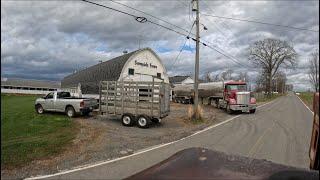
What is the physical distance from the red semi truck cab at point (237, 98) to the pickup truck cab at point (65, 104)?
14321mm

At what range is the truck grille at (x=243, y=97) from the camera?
36.2 meters

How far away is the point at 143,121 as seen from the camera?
22.2 m

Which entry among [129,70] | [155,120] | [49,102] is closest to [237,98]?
[129,70]

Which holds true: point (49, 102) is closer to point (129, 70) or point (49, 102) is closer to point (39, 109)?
point (39, 109)

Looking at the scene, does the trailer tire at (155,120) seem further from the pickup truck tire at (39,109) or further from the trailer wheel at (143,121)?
the pickup truck tire at (39,109)

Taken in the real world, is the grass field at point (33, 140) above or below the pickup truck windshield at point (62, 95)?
below

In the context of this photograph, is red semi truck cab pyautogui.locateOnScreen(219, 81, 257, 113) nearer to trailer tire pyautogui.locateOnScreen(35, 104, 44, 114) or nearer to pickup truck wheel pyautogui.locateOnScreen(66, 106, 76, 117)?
pickup truck wheel pyautogui.locateOnScreen(66, 106, 76, 117)

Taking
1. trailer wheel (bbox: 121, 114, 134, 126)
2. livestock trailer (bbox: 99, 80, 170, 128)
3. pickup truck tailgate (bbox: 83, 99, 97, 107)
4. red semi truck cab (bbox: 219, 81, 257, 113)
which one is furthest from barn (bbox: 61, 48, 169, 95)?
trailer wheel (bbox: 121, 114, 134, 126)

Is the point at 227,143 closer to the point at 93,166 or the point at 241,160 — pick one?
the point at 93,166

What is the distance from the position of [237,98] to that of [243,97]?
30.4 inches

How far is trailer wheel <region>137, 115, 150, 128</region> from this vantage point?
22078mm

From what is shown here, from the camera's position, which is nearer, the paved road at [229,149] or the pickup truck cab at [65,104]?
the paved road at [229,149]

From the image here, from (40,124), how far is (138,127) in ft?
17.8

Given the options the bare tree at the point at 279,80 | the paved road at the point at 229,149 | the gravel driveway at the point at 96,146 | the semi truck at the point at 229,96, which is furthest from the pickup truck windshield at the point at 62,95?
the bare tree at the point at 279,80
